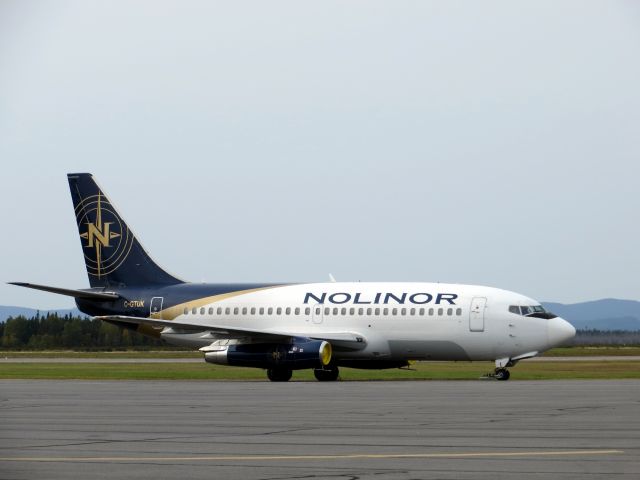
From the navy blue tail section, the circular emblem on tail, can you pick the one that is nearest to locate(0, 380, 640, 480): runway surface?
the navy blue tail section

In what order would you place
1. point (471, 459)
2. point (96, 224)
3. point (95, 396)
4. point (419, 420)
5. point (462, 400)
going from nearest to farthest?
point (471, 459)
point (419, 420)
point (462, 400)
point (95, 396)
point (96, 224)

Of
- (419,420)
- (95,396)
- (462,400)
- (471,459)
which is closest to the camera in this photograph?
(471,459)

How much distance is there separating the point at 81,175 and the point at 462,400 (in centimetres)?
3116

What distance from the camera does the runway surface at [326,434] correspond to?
15875mm

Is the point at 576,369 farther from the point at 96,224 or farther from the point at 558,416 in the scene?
the point at 558,416

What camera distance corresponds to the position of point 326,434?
68.9 feet

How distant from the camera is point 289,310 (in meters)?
51.8

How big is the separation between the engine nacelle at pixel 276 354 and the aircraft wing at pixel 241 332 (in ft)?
1.60

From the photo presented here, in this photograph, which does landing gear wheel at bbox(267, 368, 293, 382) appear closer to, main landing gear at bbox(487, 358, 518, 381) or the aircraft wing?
the aircraft wing

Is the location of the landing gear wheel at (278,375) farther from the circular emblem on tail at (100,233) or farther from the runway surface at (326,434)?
the runway surface at (326,434)

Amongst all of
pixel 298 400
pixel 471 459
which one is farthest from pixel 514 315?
pixel 471 459

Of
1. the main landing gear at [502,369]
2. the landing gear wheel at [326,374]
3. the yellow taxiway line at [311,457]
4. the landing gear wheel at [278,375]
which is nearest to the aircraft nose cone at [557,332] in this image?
the main landing gear at [502,369]

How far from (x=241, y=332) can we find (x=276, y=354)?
1596 millimetres

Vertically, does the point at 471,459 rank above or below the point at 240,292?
below
